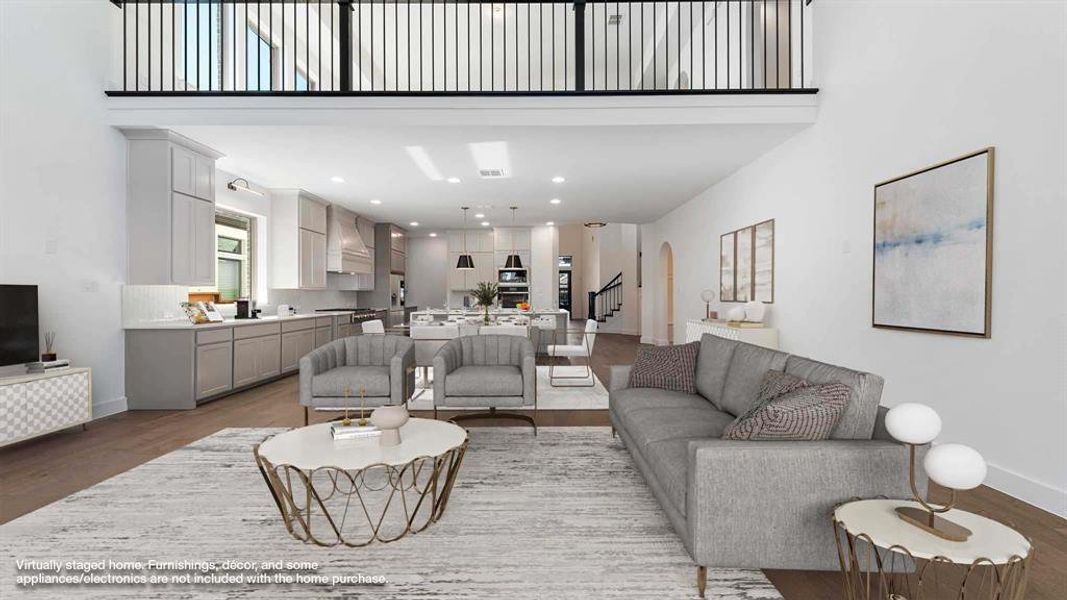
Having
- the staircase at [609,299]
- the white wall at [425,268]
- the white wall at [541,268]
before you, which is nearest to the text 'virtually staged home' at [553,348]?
the white wall at [541,268]

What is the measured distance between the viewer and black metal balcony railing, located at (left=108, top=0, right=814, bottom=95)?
4691mm

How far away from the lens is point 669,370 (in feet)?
11.7

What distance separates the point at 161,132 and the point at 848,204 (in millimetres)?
6454

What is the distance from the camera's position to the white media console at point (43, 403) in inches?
136

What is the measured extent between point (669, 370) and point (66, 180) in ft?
17.7

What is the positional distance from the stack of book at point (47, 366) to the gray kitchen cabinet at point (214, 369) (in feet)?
3.44

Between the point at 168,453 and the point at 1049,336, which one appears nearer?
the point at 1049,336

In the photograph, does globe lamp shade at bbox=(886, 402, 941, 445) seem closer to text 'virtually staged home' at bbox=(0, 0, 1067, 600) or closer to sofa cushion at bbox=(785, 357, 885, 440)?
text 'virtually staged home' at bbox=(0, 0, 1067, 600)

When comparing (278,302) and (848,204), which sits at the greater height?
(848,204)

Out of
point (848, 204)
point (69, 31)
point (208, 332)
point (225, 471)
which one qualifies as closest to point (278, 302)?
point (208, 332)

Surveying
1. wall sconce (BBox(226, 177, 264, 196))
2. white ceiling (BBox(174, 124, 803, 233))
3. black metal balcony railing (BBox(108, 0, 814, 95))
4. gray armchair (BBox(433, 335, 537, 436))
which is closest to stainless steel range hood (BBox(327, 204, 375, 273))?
white ceiling (BBox(174, 124, 803, 233))

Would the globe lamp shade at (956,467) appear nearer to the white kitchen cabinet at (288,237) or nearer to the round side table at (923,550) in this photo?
the round side table at (923,550)

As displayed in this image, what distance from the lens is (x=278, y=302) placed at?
763 centimetres

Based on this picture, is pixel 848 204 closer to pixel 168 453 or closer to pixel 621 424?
pixel 621 424
